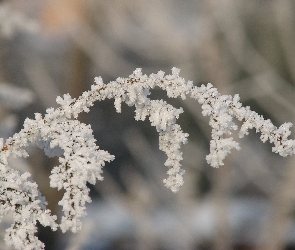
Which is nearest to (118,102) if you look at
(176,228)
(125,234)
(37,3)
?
(176,228)

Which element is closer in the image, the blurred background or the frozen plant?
the frozen plant

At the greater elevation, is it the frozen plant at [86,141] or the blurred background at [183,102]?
the blurred background at [183,102]

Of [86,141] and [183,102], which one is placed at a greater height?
[183,102]

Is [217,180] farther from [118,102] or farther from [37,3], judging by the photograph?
[37,3]

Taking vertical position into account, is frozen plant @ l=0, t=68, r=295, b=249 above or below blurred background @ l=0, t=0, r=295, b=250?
below

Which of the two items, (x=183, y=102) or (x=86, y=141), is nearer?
(x=86, y=141)
